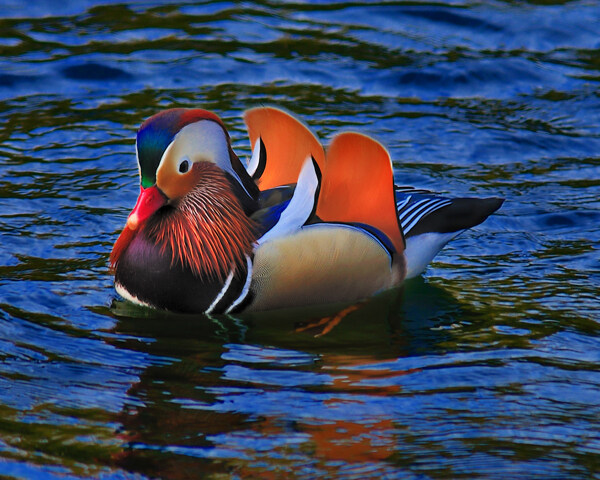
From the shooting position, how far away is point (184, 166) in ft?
19.9

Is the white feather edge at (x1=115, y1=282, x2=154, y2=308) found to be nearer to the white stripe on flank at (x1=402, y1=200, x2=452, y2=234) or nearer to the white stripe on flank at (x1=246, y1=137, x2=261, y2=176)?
the white stripe on flank at (x1=246, y1=137, x2=261, y2=176)

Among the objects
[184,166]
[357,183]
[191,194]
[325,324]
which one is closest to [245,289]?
[325,324]

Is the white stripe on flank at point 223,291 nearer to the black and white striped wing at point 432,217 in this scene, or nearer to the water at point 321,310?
the water at point 321,310

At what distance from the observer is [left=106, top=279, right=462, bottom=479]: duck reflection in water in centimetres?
453

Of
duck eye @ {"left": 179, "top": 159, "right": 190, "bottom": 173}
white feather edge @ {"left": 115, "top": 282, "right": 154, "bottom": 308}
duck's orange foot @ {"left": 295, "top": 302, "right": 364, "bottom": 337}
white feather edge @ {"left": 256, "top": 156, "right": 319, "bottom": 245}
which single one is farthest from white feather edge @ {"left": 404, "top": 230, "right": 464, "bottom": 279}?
white feather edge @ {"left": 115, "top": 282, "right": 154, "bottom": 308}

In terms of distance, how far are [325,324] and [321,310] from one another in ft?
0.60

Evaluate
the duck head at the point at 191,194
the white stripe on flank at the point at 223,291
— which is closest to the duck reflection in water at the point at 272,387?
the white stripe on flank at the point at 223,291

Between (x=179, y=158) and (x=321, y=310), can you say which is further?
(x=321, y=310)

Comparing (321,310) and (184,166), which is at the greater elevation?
(184,166)

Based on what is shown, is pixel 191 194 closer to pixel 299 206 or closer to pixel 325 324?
pixel 299 206

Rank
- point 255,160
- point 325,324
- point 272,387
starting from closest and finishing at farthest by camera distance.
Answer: point 272,387 < point 325,324 < point 255,160

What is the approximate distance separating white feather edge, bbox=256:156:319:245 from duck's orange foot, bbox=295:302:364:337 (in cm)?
53

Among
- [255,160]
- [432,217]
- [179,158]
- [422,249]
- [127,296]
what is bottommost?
[127,296]

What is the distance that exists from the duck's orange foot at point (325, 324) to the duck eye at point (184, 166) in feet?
3.58
